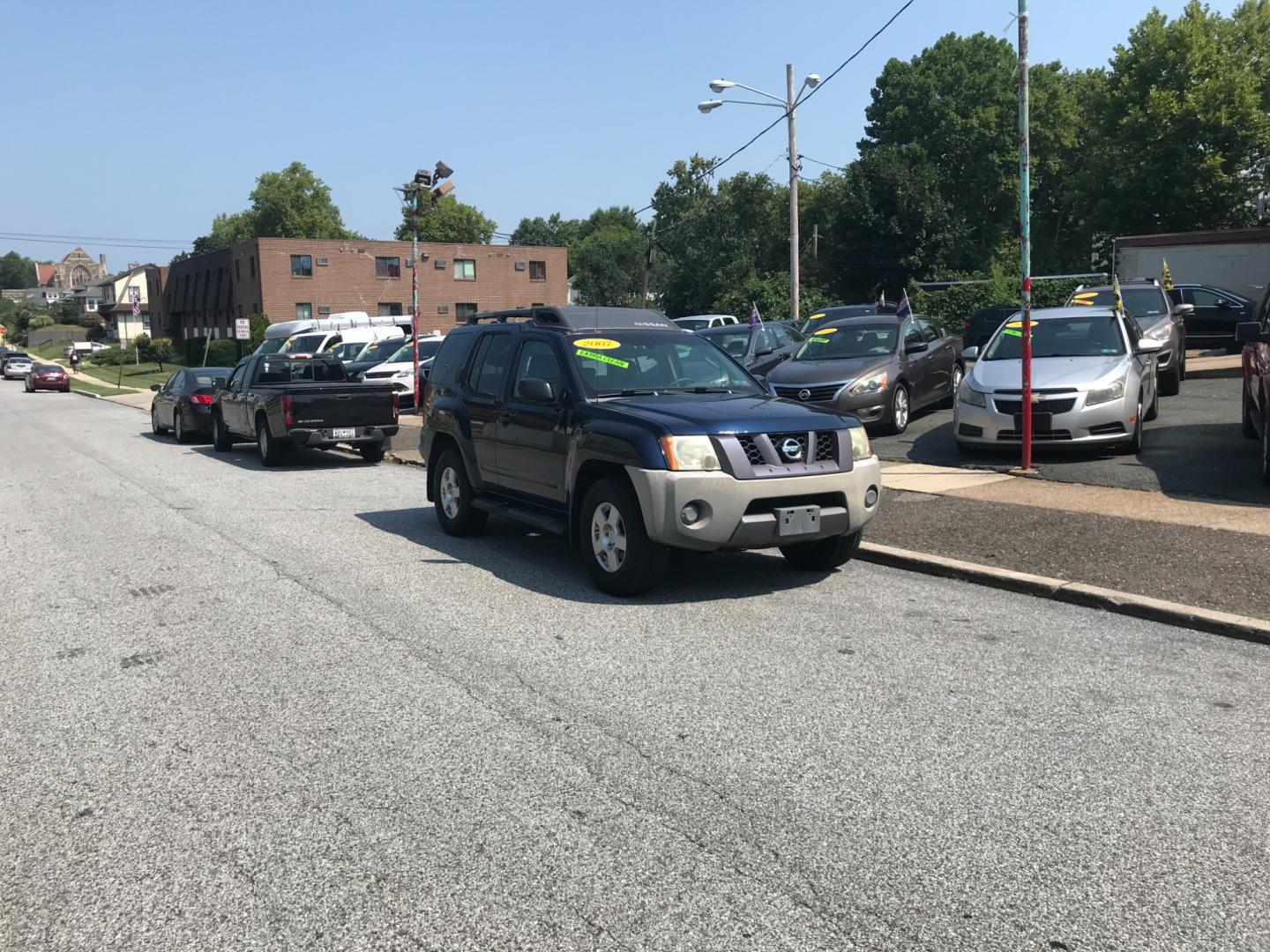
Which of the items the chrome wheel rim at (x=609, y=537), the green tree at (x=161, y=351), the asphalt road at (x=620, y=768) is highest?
the green tree at (x=161, y=351)

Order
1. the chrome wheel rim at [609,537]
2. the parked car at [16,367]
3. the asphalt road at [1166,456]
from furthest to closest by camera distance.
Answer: the parked car at [16,367], the asphalt road at [1166,456], the chrome wheel rim at [609,537]

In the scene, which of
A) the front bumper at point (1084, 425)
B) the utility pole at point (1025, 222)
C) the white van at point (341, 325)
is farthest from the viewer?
the white van at point (341, 325)

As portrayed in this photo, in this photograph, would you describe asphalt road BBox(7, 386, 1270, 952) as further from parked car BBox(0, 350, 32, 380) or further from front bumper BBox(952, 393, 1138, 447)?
parked car BBox(0, 350, 32, 380)

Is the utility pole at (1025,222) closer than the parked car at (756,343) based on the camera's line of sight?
Yes

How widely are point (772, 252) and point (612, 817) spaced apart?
65241 millimetres

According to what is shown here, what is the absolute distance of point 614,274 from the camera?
8900 centimetres

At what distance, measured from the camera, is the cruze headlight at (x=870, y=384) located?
1545cm

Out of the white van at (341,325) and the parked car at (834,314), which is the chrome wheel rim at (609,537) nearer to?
the parked car at (834,314)

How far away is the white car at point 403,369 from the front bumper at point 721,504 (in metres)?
19.1

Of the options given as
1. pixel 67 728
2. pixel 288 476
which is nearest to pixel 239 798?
pixel 67 728

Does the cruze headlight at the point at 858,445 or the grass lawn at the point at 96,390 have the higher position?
the grass lawn at the point at 96,390

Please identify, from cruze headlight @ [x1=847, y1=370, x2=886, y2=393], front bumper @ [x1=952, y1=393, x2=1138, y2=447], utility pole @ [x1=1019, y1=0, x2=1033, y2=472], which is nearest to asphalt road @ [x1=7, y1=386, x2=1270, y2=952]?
utility pole @ [x1=1019, y1=0, x2=1033, y2=472]

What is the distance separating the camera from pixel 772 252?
220ft

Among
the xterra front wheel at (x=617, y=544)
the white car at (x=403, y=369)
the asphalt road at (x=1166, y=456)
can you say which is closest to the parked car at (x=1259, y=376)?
the asphalt road at (x=1166, y=456)
